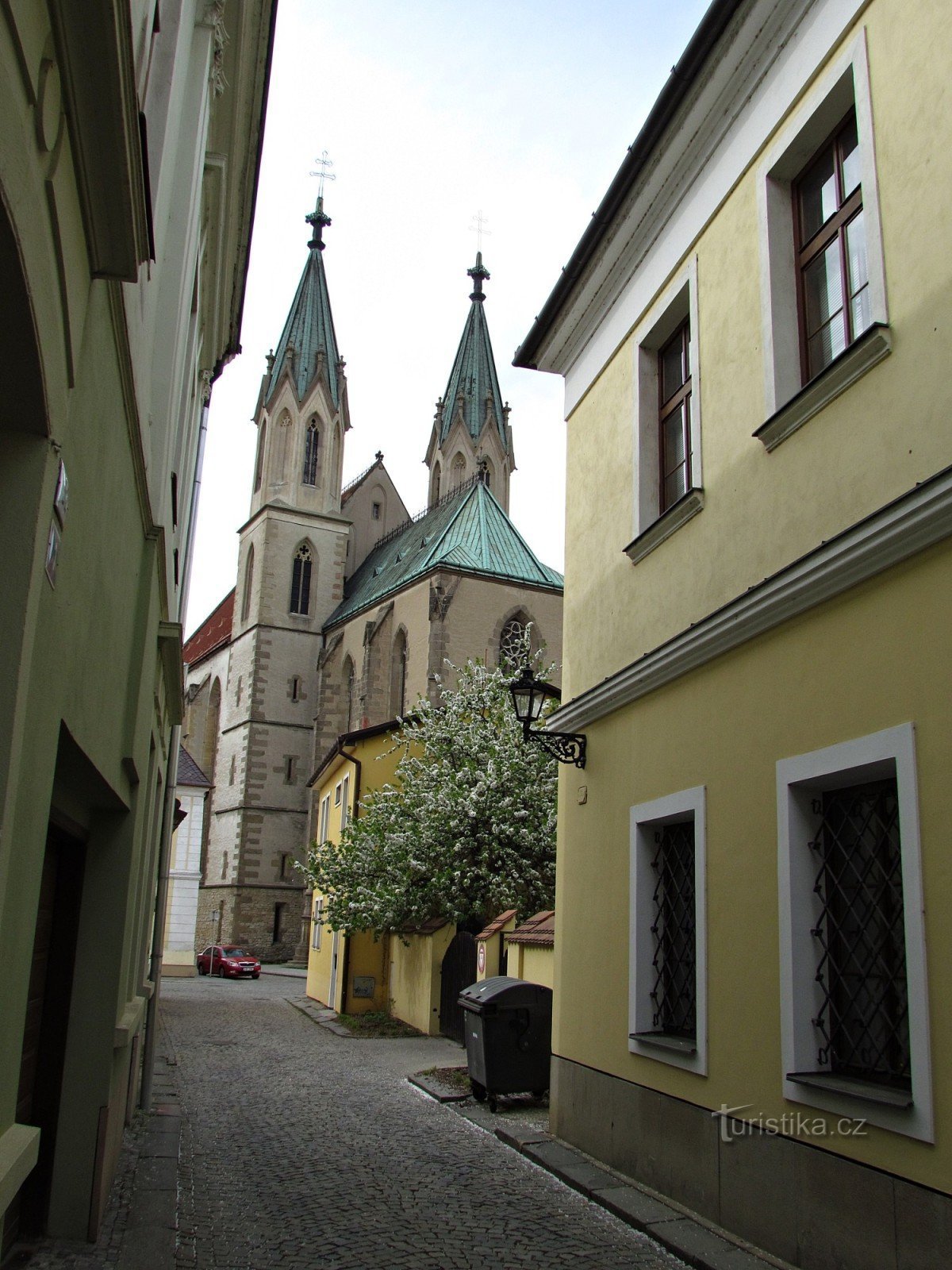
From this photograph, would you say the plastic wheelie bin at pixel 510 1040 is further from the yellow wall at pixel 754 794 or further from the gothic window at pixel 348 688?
the gothic window at pixel 348 688

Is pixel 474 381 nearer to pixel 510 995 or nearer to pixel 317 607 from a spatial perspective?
pixel 317 607

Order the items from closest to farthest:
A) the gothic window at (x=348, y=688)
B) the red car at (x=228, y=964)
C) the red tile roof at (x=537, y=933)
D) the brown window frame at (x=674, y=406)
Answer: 1. the brown window frame at (x=674, y=406)
2. the red tile roof at (x=537, y=933)
3. the red car at (x=228, y=964)
4. the gothic window at (x=348, y=688)

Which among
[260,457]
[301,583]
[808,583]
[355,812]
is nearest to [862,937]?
[808,583]

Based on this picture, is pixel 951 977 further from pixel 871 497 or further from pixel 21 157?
pixel 21 157

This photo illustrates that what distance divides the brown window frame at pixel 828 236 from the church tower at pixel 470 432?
50580 mm

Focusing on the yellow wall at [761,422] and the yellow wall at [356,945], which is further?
the yellow wall at [356,945]

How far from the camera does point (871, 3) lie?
19.5ft

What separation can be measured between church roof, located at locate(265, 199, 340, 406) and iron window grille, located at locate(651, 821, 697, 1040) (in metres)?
47.4

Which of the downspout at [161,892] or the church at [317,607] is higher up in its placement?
the church at [317,607]

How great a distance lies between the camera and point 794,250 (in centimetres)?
681

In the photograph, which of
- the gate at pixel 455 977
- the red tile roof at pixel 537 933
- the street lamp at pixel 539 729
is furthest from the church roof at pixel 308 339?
the street lamp at pixel 539 729

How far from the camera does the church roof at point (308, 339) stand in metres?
52.9

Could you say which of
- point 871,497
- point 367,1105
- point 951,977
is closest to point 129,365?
point 871,497

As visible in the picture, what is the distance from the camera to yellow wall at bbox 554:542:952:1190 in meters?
4.80
